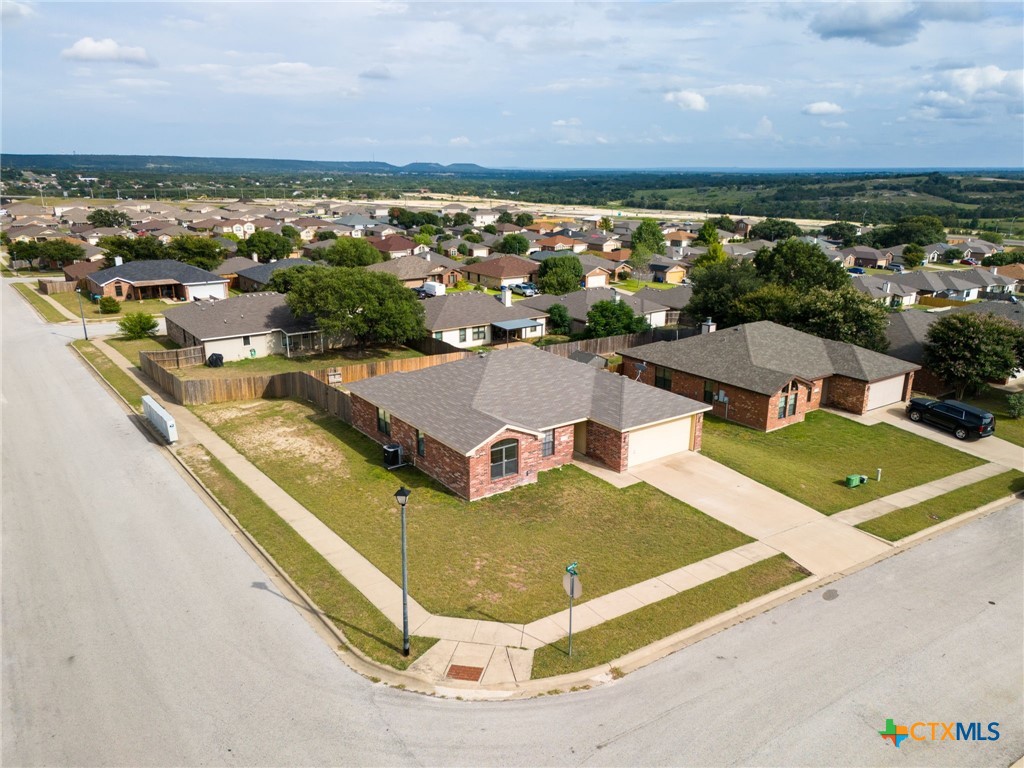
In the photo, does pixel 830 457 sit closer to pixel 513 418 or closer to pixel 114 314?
pixel 513 418

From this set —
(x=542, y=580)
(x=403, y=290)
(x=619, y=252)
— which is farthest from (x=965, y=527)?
(x=619, y=252)

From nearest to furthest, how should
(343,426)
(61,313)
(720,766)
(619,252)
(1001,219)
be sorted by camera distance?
(720,766) → (343,426) → (61,313) → (619,252) → (1001,219)

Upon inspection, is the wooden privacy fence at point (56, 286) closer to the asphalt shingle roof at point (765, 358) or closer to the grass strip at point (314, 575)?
the grass strip at point (314, 575)

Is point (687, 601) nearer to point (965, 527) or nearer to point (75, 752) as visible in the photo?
point (965, 527)

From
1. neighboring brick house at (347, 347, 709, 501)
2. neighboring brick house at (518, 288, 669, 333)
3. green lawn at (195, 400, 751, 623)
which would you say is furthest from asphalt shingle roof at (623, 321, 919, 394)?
neighboring brick house at (518, 288, 669, 333)

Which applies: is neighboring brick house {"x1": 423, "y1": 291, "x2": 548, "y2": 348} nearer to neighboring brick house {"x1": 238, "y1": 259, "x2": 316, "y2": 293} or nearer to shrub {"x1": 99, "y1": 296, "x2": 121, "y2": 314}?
neighboring brick house {"x1": 238, "y1": 259, "x2": 316, "y2": 293}

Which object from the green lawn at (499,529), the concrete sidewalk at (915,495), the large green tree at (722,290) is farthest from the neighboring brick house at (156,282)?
the concrete sidewalk at (915,495)

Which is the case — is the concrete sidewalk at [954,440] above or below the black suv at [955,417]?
below
